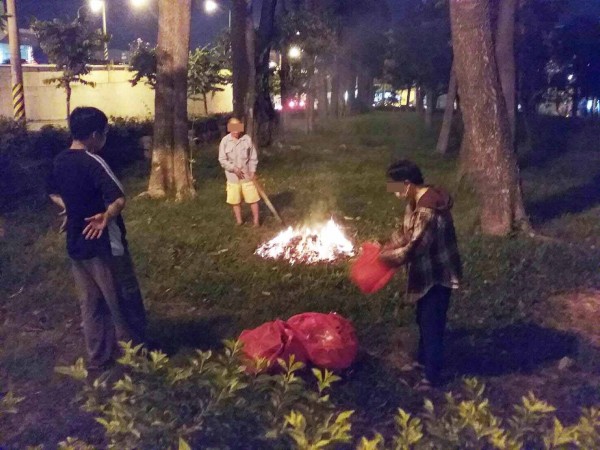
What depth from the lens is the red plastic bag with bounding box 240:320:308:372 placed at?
500cm

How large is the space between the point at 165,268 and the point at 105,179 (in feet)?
11.1

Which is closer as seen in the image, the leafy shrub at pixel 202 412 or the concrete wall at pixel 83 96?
the leafy shrub at pixel 202 412

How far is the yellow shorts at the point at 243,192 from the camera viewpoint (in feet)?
33.2

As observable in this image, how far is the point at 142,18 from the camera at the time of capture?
153ft

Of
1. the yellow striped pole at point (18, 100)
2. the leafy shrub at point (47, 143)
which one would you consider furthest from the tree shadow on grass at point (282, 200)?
the yellow striped pole at point (18, 100)

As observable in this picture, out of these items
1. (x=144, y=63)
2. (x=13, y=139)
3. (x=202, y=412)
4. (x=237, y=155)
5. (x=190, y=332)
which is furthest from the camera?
(x=144, y=63)

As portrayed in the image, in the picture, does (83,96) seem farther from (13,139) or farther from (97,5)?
(13,139)

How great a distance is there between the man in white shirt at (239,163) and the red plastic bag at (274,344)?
497 centimetres

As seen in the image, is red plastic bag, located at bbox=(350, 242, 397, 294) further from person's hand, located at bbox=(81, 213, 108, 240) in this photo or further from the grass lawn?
person's hand, located at bbox=(81, 213, 108, 240)

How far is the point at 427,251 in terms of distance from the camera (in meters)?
4.88

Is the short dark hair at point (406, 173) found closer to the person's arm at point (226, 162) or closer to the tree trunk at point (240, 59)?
the person's arm at point (226, 162)

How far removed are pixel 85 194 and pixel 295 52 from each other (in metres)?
21.3

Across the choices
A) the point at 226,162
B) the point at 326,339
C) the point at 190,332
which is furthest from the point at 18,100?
the point at 326,339

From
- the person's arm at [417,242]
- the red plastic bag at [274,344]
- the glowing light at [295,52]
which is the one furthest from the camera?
the glowing light at [295,52]
